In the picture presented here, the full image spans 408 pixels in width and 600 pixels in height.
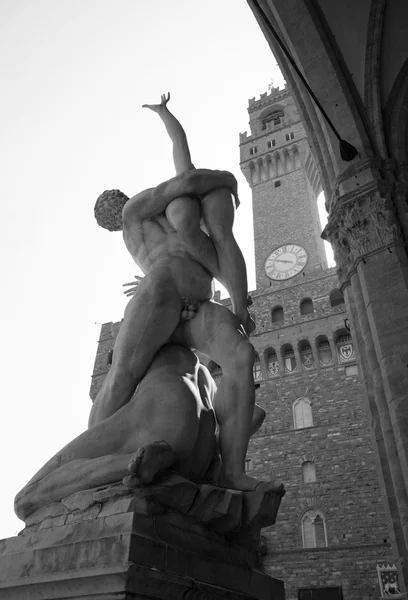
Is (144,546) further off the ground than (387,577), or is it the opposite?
(387,577)

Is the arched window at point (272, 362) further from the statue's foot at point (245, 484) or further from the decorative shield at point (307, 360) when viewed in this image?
the statue's foot at point (245, 484)

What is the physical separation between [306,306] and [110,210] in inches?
872

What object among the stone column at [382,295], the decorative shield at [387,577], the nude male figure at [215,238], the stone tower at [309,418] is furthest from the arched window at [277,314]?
the nude male figure at [215,238]

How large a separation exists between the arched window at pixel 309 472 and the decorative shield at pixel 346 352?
459cm

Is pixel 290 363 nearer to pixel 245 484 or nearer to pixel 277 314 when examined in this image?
pixel 277 314

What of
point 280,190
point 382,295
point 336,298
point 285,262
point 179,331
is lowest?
point 179,331

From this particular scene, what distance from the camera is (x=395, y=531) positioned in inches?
184

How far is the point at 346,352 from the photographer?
869 inches

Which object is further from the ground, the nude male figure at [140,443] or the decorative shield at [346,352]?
the decorative shield at [346,352]

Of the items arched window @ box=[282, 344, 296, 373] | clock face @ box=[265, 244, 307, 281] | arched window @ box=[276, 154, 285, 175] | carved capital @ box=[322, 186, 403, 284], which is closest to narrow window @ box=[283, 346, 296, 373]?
arched window @ box=[282, 344, 296, 373]

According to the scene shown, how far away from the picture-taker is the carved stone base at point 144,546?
152 cm

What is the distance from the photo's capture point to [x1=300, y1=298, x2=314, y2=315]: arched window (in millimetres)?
24172

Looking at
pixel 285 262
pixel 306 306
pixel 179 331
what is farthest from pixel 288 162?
pixel 179 331

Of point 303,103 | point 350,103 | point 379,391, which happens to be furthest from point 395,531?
A: point 303,103
